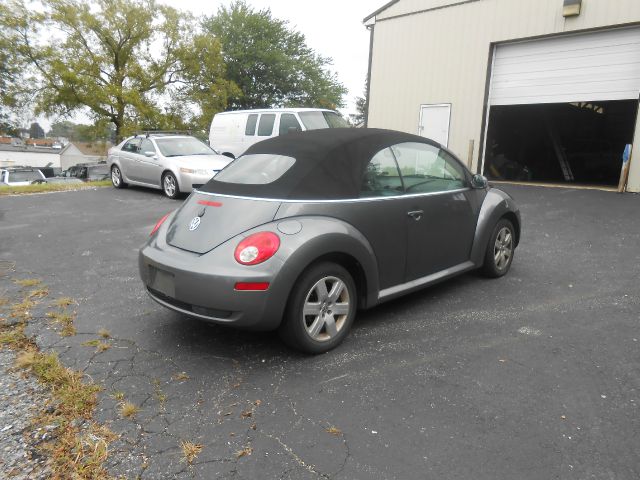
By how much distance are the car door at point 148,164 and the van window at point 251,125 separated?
287cm

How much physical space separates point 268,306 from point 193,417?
0.77 meters

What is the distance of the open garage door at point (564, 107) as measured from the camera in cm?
1097

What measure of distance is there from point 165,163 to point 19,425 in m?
8.67

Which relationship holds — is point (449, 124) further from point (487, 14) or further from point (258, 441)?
point (258, 441)

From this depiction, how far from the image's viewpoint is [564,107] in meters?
18.5

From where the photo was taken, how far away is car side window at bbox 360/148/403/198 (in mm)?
3655

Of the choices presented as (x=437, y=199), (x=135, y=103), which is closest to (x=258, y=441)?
(x=437, y=199)

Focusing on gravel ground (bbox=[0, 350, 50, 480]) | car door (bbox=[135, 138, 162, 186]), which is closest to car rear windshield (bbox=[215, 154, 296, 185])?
gravel ground (bbox=[0, 350, 50, 480])

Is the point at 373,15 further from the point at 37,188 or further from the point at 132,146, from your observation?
the point at 37,188

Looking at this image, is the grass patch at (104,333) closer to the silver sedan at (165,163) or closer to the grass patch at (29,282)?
the grass patch at (29,282)

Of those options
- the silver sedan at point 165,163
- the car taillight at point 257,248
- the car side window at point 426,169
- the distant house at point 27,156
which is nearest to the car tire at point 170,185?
the silver sedan at point 165,163

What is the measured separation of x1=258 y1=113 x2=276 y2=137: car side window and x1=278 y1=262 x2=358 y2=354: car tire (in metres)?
9.63

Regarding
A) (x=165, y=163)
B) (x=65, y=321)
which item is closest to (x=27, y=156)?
(x=165, y=163)

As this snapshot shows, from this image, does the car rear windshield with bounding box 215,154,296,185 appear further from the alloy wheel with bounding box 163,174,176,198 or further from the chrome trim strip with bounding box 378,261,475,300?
the alloy wheel with bounding box 163,174,176,198
